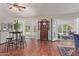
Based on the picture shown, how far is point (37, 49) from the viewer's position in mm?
5211

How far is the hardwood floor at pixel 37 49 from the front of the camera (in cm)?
515

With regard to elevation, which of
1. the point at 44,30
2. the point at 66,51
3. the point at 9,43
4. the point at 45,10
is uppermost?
the point at 45,10

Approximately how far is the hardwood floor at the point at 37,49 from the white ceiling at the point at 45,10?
0.67 m

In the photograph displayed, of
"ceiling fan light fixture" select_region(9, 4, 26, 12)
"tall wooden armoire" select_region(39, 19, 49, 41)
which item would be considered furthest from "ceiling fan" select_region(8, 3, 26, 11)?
"tall wooden armoire" select_region(39, 19, 49, 41)

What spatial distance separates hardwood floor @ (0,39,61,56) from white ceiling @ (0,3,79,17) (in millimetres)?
674

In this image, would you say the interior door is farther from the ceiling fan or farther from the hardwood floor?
the ceiling fan

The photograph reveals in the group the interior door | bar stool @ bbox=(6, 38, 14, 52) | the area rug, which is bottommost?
the area rug

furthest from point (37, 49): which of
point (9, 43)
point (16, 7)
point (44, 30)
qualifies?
point (16, 7)

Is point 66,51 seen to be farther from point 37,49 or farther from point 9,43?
point 9,43

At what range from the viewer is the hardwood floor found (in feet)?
16.9

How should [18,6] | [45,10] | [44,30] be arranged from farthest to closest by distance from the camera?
1. [44,30]
2. [45,10]
3. [18,6]

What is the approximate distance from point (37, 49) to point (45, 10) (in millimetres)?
948

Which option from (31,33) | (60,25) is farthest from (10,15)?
(60,25)

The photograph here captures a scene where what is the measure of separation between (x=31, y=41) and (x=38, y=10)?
77 centimetres
